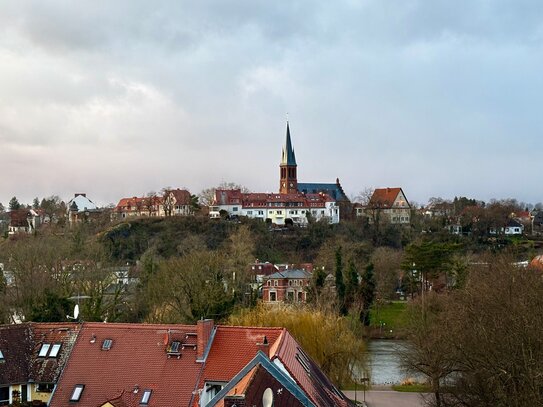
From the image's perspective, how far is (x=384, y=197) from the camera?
422 feet

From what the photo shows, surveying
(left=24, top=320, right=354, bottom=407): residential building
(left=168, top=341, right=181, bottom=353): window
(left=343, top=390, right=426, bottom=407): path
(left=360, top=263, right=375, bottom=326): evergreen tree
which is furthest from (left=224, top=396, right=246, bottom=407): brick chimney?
(left=360, top=263, right=375, bottom=326): evergreen tree

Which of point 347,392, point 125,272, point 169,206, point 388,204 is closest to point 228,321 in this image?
point 347,392

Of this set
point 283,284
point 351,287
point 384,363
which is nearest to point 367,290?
point 351,287

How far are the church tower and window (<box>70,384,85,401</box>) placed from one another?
102 metres

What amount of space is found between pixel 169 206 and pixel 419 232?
4296cm

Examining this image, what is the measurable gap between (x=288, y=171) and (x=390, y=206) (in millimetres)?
20519

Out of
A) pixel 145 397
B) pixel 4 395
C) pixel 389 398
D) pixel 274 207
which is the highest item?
pixel 274 207

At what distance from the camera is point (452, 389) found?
29.3 m

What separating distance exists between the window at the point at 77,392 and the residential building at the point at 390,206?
96.5 m

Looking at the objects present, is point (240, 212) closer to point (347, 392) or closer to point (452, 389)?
point (347, 392)

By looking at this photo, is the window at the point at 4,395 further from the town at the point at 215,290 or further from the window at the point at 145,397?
the window at the point at 145,397

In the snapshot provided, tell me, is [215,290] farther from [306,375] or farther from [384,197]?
[384,197]

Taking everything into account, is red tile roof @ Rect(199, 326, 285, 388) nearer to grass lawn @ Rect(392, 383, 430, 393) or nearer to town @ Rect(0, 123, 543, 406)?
town @ Rect(0, 123, 543, 406)

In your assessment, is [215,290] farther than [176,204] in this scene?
No
